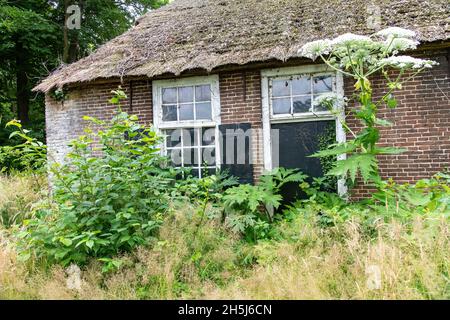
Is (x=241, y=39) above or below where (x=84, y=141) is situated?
above

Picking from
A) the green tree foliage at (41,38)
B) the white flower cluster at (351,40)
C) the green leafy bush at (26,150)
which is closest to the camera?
the green leafy bush at (26,150)

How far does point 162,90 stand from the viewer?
6934mm

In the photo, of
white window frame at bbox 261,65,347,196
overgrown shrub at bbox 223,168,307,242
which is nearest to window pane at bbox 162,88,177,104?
white window frame at bbox 261,65,347,196

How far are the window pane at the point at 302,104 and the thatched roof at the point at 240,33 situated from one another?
853mm

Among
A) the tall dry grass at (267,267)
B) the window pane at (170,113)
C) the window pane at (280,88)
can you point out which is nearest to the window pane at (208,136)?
the window pane at (170,113)

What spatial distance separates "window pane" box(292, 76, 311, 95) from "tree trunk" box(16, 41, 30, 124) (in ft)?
34.8

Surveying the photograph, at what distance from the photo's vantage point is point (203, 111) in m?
6.76

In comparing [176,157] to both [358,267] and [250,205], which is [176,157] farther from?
[358,267]

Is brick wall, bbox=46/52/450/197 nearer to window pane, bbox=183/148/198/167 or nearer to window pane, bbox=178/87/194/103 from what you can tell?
window pane, bbox=178/87/194/103

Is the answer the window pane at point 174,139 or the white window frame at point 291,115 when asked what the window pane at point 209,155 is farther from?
the white window frame at point 291,115

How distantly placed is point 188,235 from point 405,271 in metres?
2.41

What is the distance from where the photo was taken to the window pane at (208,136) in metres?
6.68
